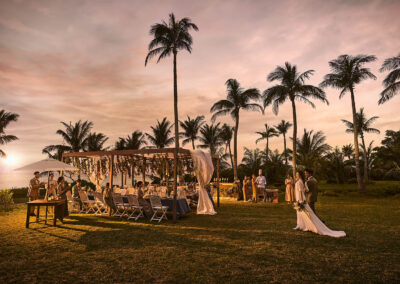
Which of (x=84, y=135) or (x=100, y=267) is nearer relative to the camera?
(x=100, y=267)

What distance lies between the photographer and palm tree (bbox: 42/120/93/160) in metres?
30.1

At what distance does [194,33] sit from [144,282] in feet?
61.9

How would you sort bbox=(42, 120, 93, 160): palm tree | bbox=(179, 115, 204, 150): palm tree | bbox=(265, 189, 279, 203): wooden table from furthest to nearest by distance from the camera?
bbox=(179, 115, 204, 150): palm tree, bbox=(42, 120, 93, 160): palm tree, bbox=(265, 189, 279, 203): wooden table

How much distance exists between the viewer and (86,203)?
37.9 ft

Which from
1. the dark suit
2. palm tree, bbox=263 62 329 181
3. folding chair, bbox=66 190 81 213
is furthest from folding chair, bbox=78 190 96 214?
palm tree, bbox=263 62 329 181

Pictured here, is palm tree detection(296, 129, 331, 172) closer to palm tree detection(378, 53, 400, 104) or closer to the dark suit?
palm tree detection(378, 53, 400, 104)

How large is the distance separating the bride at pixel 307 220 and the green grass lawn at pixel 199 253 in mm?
340

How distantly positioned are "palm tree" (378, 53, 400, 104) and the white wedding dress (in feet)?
57.8

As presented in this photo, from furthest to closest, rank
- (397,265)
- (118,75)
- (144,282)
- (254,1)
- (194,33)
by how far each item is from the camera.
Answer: (194,33) < (118,75) < (254,1) < (397,265) < (144,282)

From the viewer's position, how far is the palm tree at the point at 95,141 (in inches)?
1291

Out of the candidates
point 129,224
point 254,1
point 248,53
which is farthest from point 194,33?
point 129,224

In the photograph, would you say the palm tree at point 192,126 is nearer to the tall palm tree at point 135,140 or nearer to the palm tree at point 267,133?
the tall palm tree at point 135,140

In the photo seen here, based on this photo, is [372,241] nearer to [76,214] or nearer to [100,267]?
[100,267]

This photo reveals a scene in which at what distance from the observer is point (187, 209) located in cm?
1034
